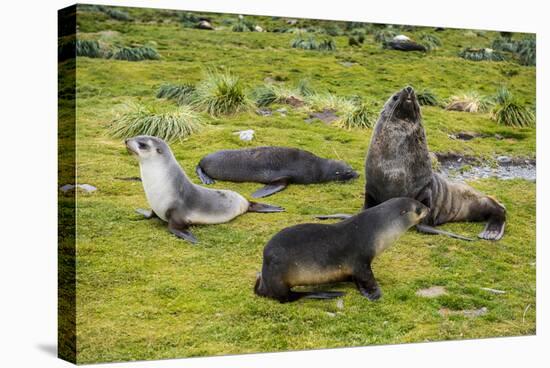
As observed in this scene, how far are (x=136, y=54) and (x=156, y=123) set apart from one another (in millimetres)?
833

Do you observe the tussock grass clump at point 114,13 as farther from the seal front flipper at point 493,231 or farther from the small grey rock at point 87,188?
the seal front flipper at point 493,231

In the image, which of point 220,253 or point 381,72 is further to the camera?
point 381,72

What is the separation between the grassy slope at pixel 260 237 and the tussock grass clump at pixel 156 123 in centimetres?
14

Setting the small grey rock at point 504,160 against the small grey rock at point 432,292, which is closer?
the small grey rock at point 432,292

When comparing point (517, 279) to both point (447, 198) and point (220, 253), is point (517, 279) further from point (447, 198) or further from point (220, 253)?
point (220, 253)

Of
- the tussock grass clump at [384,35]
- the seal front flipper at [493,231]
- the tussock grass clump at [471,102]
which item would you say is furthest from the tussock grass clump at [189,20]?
the seal front flipper at [493,231]

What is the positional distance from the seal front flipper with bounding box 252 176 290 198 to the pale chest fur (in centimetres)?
122

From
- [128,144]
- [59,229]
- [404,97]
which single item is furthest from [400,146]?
[59,229]

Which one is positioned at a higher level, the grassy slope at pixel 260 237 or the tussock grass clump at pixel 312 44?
the tussock grass clump at pixel 312 44

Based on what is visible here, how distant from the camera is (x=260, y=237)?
373 inches

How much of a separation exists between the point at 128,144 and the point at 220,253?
164cm

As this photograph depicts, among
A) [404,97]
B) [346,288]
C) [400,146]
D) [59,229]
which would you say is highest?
[404,97]

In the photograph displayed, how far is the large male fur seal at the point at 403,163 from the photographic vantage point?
411 inches

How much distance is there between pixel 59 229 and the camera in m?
8.71
